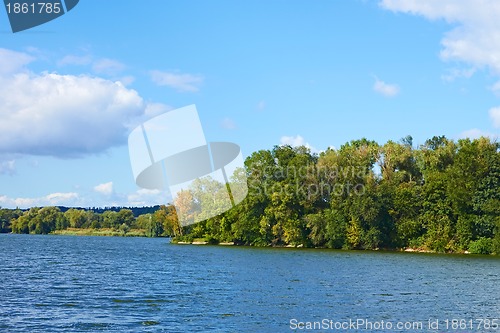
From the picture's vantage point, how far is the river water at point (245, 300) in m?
23.2

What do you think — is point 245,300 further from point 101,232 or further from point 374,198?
point 101,232

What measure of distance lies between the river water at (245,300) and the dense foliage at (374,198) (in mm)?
30415

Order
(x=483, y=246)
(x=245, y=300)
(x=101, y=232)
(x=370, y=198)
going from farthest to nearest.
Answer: (x=101, y=232)
(x=370, y=198)
(x=483, y=246)
(x=245, y=300)

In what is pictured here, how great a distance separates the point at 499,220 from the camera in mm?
73312

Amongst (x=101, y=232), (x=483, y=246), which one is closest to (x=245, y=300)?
(x=483, y=246)

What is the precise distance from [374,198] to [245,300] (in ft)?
186

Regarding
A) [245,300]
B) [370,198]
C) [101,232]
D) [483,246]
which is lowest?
[245,300]

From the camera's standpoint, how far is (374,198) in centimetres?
8325

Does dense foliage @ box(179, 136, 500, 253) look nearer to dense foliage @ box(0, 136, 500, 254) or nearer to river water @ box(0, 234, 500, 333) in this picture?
dense foliage @ box(0, 136, 500, 254)

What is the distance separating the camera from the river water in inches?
912

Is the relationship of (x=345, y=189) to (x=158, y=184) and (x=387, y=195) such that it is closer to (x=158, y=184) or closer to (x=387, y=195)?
(x=387, y=195)

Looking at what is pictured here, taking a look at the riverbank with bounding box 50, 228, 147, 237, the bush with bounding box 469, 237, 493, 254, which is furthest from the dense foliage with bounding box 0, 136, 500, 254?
the riverbank with bounding box 50, 228, 147, 237

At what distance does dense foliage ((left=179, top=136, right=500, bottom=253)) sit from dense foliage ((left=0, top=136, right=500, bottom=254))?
142mm

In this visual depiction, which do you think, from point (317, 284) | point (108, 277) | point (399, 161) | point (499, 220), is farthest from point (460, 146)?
point (108, 277)
